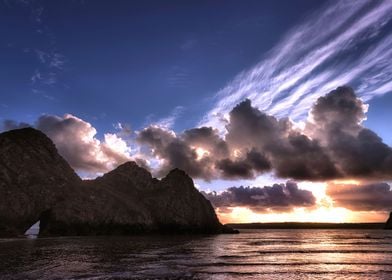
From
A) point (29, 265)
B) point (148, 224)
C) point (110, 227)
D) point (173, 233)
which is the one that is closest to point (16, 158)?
point (110, 227)

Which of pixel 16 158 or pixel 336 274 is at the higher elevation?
pixel 16 158

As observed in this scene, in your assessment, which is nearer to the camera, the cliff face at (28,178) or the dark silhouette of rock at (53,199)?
the cliff face at (28,178)

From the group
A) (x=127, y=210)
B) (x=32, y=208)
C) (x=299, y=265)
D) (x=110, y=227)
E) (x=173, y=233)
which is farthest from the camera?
(x=173, y=233)

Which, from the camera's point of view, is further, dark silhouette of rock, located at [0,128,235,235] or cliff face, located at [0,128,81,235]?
dark silhouette of rock, located at [0,128,235,235]

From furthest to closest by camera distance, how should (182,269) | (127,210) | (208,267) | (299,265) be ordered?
1. (127,210)
2. (299,265)
3. (208,267)
4. (182,269)

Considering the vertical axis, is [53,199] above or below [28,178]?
below

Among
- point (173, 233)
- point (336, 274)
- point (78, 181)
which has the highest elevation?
point (78, 181)

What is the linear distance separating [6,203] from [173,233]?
83396 mm

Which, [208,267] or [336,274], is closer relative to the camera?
[336,274]

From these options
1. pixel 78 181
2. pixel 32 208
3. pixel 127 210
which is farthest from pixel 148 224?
pixel 32 208

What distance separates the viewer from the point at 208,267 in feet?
155

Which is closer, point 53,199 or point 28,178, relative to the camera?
point 28,178

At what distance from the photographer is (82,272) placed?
132ft

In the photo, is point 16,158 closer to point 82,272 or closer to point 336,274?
point 82,272
